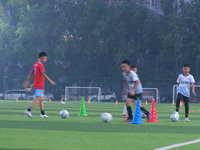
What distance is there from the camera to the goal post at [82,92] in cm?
5241

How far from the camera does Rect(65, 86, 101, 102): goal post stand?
52406 mm

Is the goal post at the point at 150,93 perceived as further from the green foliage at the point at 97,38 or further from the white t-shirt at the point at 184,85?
the white t-shirt at the point at 184,85

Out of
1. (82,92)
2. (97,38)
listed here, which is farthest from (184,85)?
(97,38)

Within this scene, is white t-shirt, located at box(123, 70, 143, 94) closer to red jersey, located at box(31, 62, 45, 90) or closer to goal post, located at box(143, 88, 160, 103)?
red jersey, located at box(31, 62, 45, 90)

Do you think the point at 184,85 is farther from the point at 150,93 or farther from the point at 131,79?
the point at 150,93

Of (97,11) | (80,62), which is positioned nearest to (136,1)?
(97,11)

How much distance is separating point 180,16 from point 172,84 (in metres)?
8.98

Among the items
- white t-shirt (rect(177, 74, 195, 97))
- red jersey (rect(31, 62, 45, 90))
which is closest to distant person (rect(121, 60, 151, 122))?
white t-shirt (rect(177, 74, 195, 97))

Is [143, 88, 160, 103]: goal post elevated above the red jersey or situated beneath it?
situated beneath

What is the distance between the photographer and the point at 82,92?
53.2 m

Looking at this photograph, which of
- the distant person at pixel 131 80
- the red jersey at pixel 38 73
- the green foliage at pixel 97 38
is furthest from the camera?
the green foliage at pixel 97 38

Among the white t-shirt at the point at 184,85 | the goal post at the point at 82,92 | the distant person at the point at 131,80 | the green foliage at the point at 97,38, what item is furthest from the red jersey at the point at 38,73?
the green foliage at the point at 97,38

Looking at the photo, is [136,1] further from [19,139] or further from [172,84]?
[19,139]

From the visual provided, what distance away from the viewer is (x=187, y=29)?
185 feet
